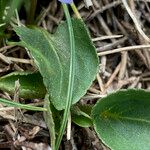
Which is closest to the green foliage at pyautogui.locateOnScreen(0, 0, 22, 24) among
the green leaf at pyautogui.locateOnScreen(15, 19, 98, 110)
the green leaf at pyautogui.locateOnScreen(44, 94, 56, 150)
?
the green leaf at pyautogui.locateOnScreen(15, 19, 98, 110)

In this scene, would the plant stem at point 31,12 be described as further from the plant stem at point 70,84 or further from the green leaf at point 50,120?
the green leaf at point 50,120

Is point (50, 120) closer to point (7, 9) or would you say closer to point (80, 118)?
point (80, 118)

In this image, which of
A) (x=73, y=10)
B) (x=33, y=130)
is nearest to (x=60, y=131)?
(x=33, y=130)

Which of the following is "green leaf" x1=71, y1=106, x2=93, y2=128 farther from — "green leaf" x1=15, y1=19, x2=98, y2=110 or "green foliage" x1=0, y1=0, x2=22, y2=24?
"green foliage" x1=0, y1=0, x2=22, y2=24

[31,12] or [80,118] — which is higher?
[31,12]

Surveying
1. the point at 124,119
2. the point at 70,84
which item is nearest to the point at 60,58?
the point at 70,84

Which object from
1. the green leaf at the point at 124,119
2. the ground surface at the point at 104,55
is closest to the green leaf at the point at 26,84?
the ground surface at the point at 104,55

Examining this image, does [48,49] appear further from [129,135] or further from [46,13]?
[129,135]
